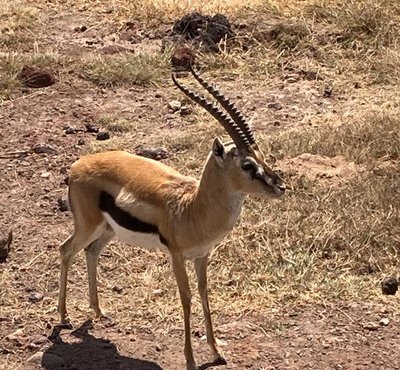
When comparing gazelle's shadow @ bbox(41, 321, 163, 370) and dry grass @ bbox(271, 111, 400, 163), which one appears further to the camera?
dry grass @ bbox(271, 111, 400, 163)

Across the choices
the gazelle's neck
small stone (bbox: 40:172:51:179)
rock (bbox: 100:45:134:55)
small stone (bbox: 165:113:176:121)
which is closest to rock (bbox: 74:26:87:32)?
rock (bbox: 100:45:134:55)

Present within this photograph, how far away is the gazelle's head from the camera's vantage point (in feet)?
17.8

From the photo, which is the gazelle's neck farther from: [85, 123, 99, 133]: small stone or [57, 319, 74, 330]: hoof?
[85, 123, 99, 133]: small stone

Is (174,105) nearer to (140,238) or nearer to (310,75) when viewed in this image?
(310,75)

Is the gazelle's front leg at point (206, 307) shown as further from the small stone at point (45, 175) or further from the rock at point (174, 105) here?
the rock at point (174, 105)

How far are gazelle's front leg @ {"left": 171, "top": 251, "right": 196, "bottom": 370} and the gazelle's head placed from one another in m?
0.58

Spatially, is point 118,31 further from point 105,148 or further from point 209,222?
point 209,222

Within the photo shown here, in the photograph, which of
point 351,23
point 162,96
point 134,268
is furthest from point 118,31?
point 134,268

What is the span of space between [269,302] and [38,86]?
5196 millimetres

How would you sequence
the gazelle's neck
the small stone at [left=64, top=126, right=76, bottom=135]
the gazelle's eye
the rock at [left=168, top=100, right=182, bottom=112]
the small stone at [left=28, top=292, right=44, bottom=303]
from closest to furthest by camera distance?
the gazelle's eye → the gazelle's neck → the small stone at [left=28, top=292, right=44, bottom=303] → the small stone at [left=64, top=126, right=76, bottom=135] → the rock at [left=168, top=100, right=182, bottom=112]

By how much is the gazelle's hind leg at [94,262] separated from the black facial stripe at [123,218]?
32cm

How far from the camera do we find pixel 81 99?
34.5 ft

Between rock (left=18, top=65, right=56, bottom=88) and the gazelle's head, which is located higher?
the gazelle's head

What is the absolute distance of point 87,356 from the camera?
6.04 m
